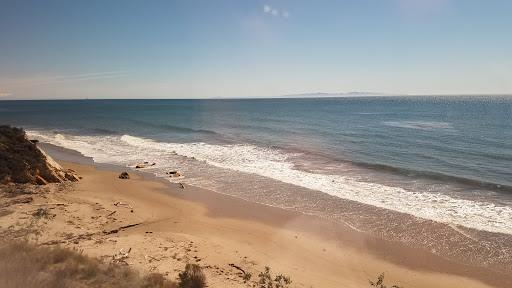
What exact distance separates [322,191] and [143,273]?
1257cm

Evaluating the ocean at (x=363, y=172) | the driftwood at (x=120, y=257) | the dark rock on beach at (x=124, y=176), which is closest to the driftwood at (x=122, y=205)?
the ocean at (x=363, y=172)

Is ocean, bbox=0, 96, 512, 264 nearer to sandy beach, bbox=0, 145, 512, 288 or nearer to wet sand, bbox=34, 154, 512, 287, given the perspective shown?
wet sand, bbox=34, 154, 512, 287

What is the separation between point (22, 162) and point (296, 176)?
14866 millimetres

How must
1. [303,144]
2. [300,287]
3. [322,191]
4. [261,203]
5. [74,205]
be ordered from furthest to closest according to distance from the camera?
[303,144], [322,191], [261,203], [74,205], [300,287]

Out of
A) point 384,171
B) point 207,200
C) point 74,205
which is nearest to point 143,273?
point 74,205

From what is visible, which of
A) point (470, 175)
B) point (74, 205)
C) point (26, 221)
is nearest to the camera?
point (26, 221)

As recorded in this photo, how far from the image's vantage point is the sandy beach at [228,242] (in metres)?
10.7

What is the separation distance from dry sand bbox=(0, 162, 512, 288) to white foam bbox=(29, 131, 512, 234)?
4.03 metres

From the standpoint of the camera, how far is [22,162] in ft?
60.4

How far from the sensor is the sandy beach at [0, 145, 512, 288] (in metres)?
10.7

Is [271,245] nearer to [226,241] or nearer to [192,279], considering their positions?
[226,241]

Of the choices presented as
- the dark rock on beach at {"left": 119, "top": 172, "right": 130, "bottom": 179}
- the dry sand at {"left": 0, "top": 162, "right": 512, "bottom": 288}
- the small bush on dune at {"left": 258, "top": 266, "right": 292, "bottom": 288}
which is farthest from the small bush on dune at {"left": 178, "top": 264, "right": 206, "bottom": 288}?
the dark rock on beach at {"left": 119, "top": 172, "right": 130, "bottom": 179}

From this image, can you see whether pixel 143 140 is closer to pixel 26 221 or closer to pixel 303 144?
pixel 303 144

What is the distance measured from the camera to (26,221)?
504 inches
